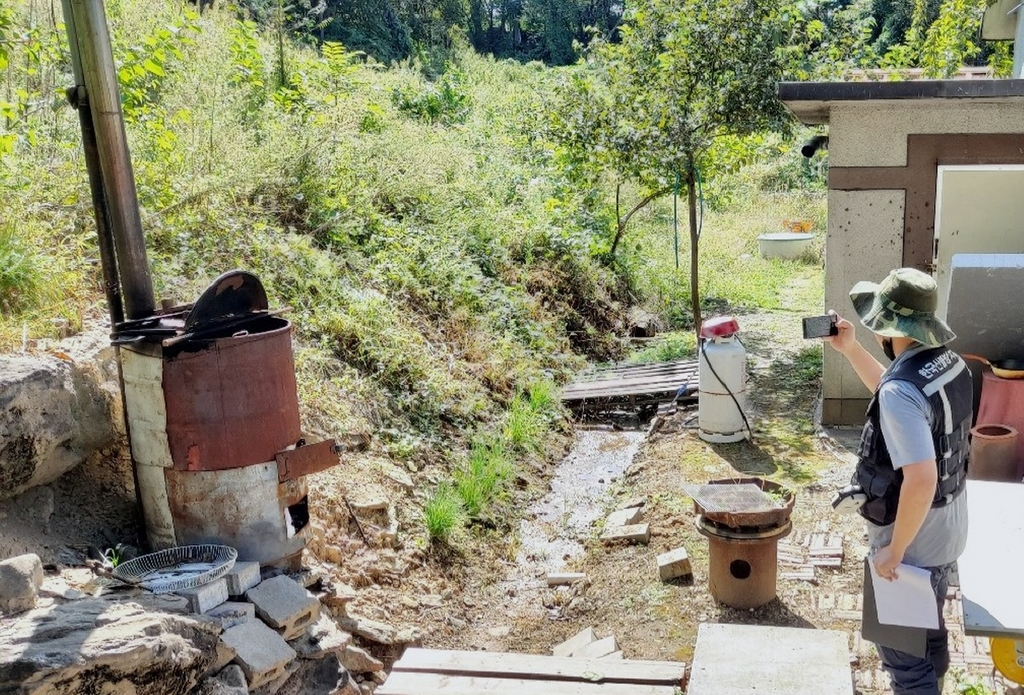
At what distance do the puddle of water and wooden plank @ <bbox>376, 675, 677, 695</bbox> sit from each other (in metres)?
2.72

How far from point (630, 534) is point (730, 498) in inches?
51.1

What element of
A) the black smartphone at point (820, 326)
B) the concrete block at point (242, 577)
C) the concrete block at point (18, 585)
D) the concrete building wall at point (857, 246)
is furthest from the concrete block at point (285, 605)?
the concrete building wall at point (857, 246)

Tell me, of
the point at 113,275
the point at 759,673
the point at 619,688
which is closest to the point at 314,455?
the point at 113,275

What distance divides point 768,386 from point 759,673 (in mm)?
7163

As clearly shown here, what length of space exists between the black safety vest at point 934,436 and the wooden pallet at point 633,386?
6191mm

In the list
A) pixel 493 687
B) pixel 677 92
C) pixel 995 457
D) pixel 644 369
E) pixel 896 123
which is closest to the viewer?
pixel 493 687

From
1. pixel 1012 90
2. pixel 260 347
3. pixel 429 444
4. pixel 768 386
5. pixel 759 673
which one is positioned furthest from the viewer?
pixel 768 386

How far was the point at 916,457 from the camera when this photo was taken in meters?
3.37

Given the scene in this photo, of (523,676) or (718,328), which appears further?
(718,328)

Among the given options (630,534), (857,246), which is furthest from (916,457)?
(857,246)

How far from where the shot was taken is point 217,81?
10.7 metres

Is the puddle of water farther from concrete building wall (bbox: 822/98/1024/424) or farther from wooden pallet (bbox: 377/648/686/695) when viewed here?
wooden pallet (bbox: 377/648/686/695)

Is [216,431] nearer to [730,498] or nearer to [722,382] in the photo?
[730,498]

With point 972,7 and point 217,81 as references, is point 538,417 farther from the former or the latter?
point 972,7
